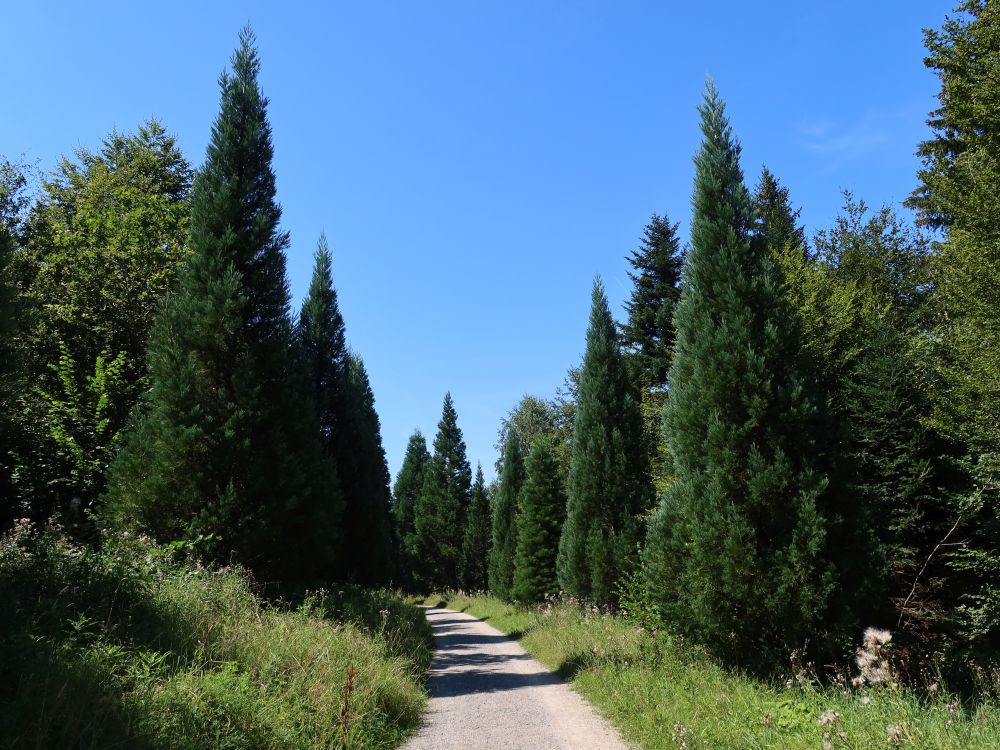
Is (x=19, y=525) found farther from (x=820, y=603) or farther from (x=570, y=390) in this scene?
(x=570, y=390)

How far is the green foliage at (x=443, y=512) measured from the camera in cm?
3897

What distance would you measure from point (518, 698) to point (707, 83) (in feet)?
30.4

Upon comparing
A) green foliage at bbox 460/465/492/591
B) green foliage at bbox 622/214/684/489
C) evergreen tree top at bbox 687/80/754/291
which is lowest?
green foliage at bbox 460/465/492/591

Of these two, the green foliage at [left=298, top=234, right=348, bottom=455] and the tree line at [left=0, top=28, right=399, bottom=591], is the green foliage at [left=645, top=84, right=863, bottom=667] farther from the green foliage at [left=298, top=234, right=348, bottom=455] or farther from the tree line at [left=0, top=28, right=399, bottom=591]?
the green foliage at [left=298, top=234, right=348, bottom=455]

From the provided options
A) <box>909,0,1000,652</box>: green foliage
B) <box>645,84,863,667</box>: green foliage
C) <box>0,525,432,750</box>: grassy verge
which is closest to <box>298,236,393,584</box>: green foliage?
<box>0,525,432,750</box>: grassy verge

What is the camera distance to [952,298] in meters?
9.80

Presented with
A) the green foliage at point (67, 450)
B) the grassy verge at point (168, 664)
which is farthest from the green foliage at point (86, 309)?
the grassy verge at point (168, 664)

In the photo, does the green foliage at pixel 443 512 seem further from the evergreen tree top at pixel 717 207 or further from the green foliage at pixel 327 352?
the evergreen tree top at pixel 717 207

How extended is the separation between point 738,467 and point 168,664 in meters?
6.34

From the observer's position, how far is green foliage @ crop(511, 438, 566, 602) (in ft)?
69.5

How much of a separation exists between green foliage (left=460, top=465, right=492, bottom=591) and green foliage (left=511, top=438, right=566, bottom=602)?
16.3 m

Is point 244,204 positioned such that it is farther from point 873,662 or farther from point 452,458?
point 452,458

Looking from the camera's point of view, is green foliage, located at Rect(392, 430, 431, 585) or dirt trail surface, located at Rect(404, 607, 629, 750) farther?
green foliage, located at Rect(392, 430, 431, 585)

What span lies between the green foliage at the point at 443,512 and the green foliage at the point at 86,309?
26059mm
